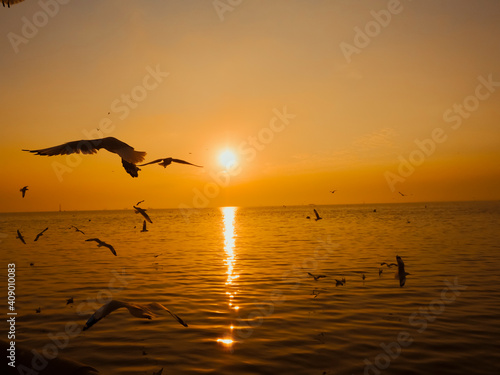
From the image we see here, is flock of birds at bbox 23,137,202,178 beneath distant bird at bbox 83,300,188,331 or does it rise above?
above

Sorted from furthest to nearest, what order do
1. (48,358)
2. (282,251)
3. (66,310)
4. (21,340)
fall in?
(282,251) < (66,310) < (21,340) < (48,358)

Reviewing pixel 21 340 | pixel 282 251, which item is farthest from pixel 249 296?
pixel 282 251

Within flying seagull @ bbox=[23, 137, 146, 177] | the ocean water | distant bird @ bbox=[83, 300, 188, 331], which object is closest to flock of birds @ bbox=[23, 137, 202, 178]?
flying seagull @ bbox=[23, 137, 146, 177]

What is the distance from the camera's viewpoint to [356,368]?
28.1 feet

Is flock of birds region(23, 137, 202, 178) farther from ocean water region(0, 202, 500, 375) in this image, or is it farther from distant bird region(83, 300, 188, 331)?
ocean water region(0, 202, 500, 375)

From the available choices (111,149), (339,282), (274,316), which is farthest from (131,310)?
(339,282)

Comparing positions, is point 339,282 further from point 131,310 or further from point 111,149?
point 131,310

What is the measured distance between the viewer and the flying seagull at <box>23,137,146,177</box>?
7.53m

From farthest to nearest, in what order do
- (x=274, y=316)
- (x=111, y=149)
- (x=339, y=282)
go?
(x=339, y=282), (x=274, y=316), (x=111, y=149)

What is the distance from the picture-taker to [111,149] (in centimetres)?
796

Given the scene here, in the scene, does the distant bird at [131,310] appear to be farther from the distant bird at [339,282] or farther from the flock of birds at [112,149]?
the distant bird at [339,282]

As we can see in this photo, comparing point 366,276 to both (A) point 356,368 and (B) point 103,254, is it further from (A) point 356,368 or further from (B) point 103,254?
(B) point 103,254

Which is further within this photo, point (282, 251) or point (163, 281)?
point (282, 251)

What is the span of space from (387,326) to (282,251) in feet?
62.8
